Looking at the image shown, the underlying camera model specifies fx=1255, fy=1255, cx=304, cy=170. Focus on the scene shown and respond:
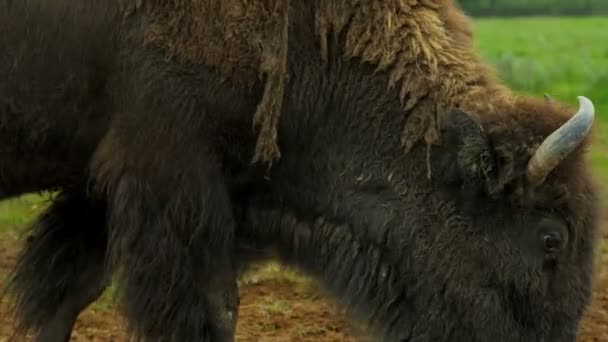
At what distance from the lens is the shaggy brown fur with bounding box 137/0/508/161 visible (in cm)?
498

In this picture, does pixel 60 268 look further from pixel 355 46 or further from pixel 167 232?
pixel 355 46

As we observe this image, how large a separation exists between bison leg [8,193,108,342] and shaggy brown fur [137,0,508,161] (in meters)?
0.99

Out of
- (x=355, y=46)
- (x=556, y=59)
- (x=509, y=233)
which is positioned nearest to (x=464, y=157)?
(x=509, y=233)

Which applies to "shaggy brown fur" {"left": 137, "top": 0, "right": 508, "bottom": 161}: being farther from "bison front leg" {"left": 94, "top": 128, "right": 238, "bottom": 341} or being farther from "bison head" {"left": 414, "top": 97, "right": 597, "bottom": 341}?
"bison front leg" {"left": 94, "top": 128, "right": 238, "bottom": 341}

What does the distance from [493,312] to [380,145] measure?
2.68ft

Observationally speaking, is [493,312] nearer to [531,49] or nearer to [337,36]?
[337,36]

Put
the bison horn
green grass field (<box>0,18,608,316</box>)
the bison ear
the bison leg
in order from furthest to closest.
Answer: green grass field (<box>0,18,608,316</box>) → the bison leg → the bison ear → the bison horn

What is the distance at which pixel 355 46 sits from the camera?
5129 millimetres

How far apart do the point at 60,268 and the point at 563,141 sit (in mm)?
2393

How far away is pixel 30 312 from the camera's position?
5.81m

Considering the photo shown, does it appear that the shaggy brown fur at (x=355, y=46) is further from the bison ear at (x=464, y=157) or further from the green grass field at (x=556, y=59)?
the green grass field at (x=556, y=59)

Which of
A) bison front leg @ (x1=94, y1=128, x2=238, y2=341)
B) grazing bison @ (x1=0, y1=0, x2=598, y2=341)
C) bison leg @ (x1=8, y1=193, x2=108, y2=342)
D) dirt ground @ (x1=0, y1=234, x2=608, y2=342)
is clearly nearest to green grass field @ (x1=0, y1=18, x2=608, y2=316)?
bison leg @ (x1=8, y1=193, x2=108, y2=342)

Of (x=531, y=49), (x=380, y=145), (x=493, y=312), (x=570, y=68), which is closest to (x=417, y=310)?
(x=493, y=312)

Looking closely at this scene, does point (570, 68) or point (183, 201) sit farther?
point (570, 68)
